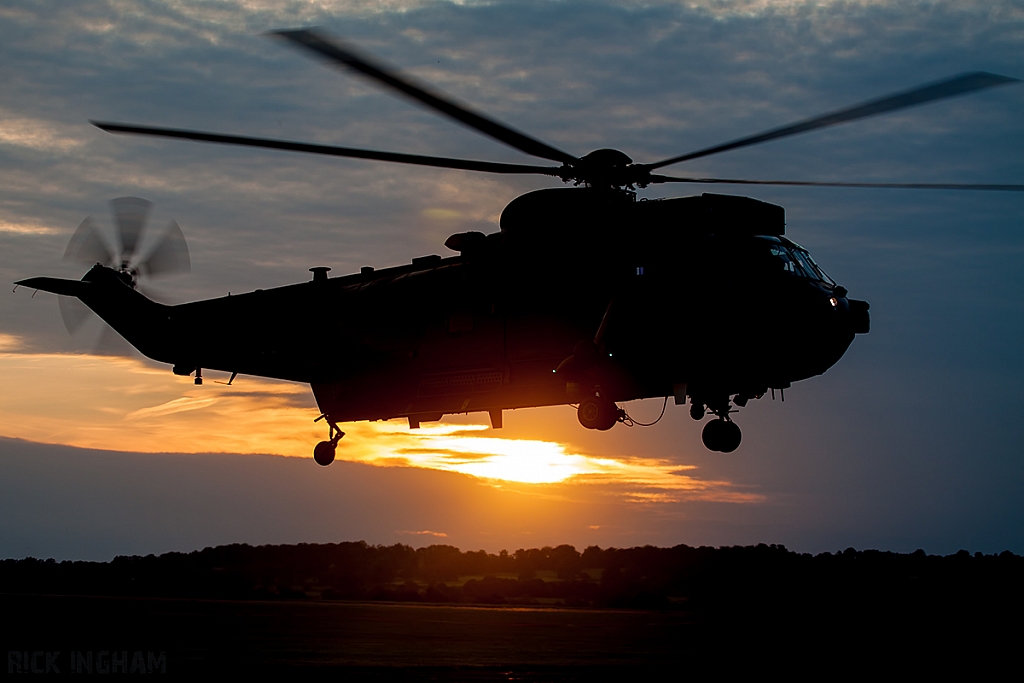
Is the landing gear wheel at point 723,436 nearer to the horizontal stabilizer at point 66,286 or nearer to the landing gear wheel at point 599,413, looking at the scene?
the landing gear wheel at point 599,413

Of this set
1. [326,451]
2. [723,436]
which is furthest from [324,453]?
[723,436]

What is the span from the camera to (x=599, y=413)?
22.2 metres

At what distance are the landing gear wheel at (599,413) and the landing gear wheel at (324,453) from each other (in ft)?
33.8

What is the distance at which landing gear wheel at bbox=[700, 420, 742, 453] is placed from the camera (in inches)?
854

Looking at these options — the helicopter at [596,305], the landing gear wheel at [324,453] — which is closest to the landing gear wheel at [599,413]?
the helicopter at [596,305]

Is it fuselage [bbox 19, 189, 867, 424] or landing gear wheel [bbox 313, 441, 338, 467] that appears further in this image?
landing gear wheel [bbox 313, 441, 338, 467]

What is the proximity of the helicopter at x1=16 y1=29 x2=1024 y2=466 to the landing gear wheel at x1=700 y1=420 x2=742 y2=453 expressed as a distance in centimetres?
3

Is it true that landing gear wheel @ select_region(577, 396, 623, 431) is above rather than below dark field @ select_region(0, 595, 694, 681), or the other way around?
above

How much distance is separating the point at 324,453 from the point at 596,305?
37.6ft

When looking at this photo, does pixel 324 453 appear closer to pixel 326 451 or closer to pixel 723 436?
pixel 326 451

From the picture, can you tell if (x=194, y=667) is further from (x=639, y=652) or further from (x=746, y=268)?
(x=746, y=268)

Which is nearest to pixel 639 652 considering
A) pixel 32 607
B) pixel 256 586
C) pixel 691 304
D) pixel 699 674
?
pixel 699 674

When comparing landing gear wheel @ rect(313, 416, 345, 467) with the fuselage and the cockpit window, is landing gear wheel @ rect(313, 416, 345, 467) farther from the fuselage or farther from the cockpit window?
the cockpit window

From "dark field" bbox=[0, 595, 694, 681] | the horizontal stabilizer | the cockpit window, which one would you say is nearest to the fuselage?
the cockpit window
